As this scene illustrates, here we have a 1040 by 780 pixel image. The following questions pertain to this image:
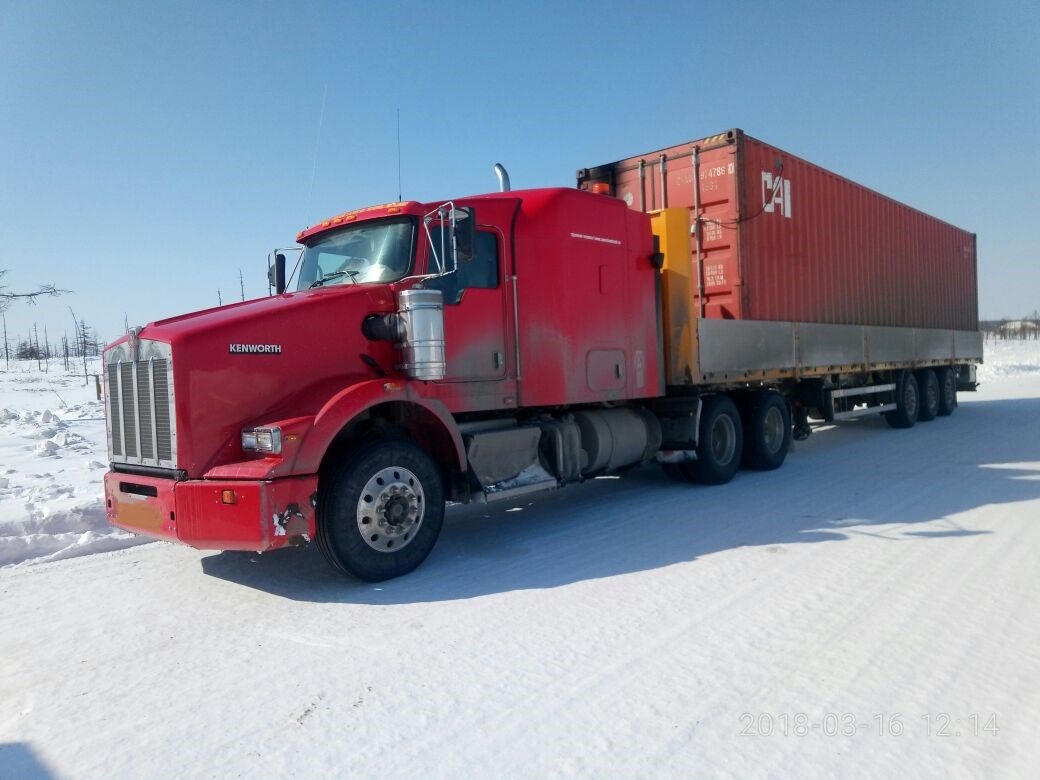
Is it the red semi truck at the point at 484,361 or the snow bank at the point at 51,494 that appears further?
the snow bank at the point at 51,494

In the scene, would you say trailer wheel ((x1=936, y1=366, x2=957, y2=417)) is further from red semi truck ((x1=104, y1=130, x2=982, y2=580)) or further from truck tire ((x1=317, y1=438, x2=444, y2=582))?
truck tire ((x1=317, y1=438, x2=444, y2=582))

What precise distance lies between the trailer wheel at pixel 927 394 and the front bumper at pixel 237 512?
14.4 metres

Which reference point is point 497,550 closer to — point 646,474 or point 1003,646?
point 1003,646

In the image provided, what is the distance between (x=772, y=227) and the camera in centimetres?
948

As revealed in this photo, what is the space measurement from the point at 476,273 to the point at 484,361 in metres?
0.74

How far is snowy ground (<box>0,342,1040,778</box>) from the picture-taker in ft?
9.25

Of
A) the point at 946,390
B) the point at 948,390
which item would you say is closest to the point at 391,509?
the point at 946,390

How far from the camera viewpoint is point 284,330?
16.6ft

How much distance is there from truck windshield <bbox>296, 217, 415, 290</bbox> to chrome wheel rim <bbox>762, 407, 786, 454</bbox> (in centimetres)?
581

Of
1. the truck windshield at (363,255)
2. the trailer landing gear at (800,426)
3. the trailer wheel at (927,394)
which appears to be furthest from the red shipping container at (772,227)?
the truck windshield at (363,255)

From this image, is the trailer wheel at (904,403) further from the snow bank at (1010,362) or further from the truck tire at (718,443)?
the snow bank at (1010,362)

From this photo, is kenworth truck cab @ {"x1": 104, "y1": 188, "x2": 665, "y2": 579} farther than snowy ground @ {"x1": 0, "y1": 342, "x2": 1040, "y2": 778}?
Yes

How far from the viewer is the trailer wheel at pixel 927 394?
50.5 ft

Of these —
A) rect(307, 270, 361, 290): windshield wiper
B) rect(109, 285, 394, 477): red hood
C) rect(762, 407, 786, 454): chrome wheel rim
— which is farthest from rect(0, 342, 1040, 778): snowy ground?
rect(762, 407, 786, 454): chrome wheel rim
